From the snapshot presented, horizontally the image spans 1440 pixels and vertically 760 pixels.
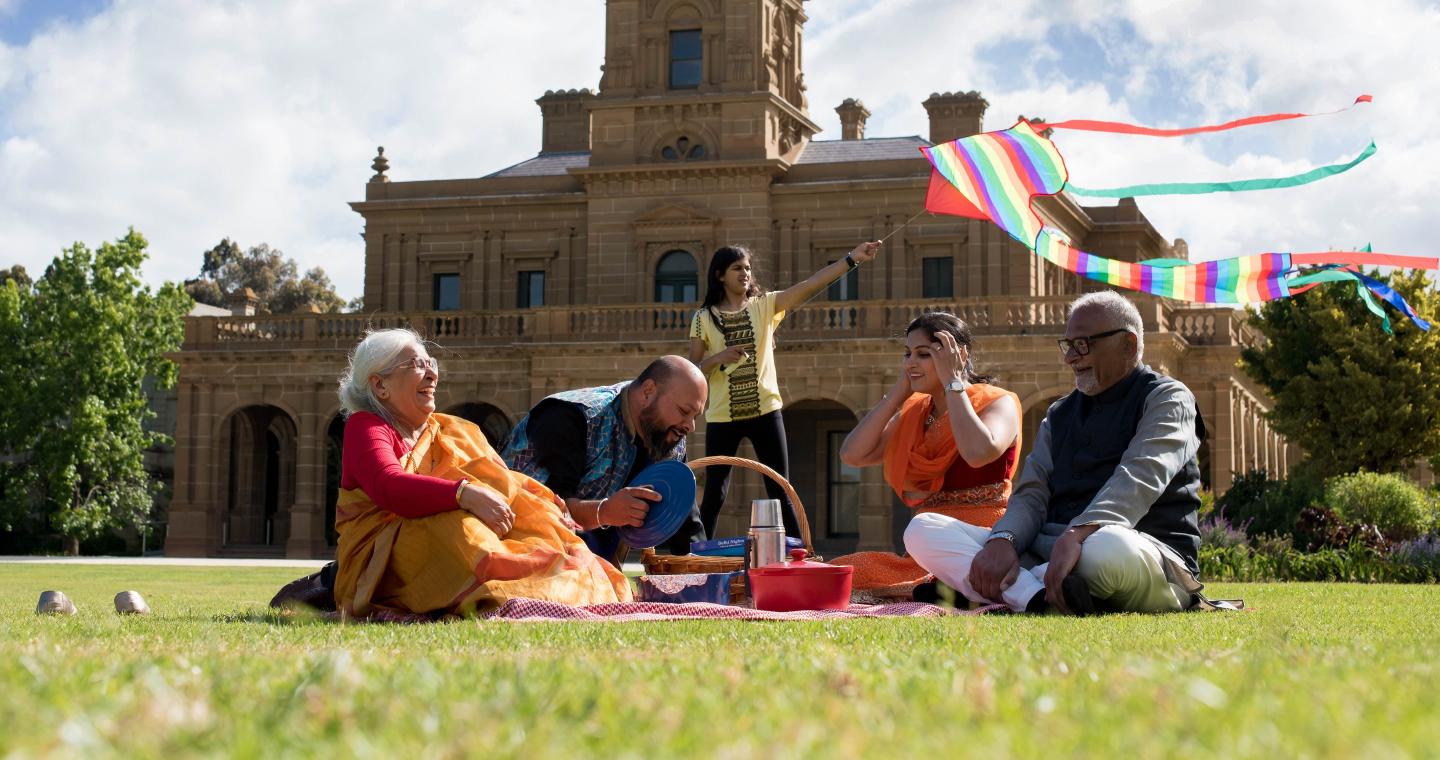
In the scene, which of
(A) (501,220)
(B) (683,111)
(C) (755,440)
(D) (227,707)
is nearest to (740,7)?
(B) (683,111)

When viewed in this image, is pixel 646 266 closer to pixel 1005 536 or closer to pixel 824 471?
pixel 824 471

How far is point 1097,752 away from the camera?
185 centimetres

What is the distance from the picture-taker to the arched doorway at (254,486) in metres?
34.3

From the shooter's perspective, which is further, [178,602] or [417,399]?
[178,602]

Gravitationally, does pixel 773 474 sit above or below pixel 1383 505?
above

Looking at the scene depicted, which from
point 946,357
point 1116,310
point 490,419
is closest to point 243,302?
point 490,419

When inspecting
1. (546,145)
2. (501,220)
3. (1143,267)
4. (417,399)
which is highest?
(546,145)

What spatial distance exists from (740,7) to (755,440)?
24265 mm

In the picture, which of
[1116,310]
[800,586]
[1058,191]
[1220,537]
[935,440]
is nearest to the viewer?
[800,586]

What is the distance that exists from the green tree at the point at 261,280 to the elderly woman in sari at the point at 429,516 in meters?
59.1

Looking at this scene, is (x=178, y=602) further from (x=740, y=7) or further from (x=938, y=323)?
(x=740, y=7)

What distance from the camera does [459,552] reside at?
561 centimetres

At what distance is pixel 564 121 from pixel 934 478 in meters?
34.1

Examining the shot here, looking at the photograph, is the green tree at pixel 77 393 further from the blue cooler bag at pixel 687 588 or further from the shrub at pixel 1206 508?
the blue cooler bag at pixel 687 588
